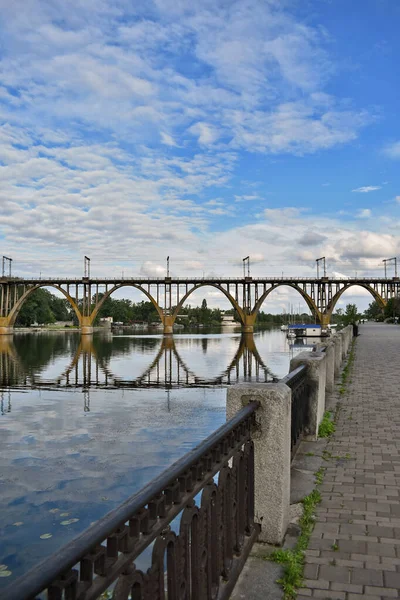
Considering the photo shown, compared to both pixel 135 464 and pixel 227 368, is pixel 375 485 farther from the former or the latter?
pixel 227 368

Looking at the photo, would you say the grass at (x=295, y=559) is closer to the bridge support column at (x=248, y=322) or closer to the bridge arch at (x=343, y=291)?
the bridge support column at (x=248, y=322)

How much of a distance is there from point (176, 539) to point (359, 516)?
114 inches

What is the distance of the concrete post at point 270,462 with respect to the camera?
4086 mm

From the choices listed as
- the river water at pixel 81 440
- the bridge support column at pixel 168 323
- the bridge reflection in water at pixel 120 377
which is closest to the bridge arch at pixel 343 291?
the bridge support column at pixel 168 323

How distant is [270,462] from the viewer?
4.11 m

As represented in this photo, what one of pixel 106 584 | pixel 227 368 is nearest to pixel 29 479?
pixel 106 584

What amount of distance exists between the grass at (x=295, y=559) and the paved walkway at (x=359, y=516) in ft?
0.18

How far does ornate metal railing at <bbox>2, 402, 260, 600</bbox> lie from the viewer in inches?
65.7

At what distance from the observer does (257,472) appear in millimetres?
4145

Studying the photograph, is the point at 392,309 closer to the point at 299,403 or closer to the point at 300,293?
the point at 300,293

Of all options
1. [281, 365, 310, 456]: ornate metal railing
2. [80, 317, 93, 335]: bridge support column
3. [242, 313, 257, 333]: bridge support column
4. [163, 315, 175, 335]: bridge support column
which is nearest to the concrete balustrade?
[281, 365, 310, 456]: ornate metal railing

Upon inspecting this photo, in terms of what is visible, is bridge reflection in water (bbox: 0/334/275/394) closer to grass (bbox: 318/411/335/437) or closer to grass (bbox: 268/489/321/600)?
grass (bbox: 318/411/335/437)

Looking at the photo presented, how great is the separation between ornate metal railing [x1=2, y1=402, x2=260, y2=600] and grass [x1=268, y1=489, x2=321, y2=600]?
0.28m

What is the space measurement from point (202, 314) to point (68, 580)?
7099 inches
